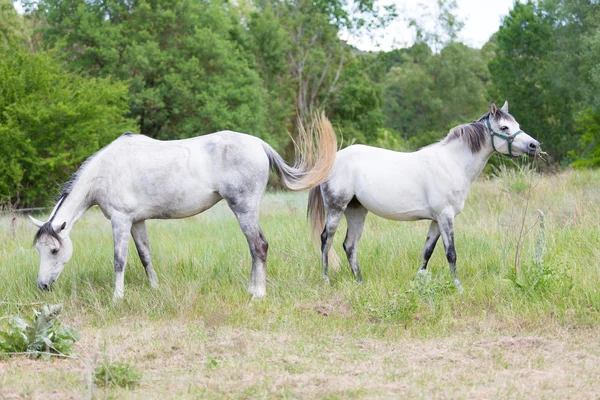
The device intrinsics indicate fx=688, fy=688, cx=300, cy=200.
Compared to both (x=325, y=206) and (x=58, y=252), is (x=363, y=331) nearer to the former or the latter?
(x=325, y=206)

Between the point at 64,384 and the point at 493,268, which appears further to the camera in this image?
the point at 493,268

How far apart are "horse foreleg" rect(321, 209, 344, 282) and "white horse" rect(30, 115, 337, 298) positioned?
0.48 m

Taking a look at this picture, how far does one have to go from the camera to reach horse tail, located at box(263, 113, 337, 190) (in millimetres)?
7414

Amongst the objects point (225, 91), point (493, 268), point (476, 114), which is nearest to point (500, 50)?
point (476, 114)

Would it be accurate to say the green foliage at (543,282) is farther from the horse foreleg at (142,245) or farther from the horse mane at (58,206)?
the horse mane at (58,206)

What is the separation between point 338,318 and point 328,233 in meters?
1.43

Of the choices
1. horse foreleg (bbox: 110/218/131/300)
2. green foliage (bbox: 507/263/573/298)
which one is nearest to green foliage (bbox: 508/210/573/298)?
green foliage (bbox: 507/263/573/298)

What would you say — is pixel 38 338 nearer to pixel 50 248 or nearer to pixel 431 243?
pixel 50 248

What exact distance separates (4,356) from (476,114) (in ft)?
159

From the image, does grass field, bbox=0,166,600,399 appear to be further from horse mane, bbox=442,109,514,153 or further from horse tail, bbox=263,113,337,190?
horse tail, bbox=263,113,337,190

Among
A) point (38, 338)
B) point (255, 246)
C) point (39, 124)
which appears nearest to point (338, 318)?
point (255, 246)

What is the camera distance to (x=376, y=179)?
741cm

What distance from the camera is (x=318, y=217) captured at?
26.7 feet

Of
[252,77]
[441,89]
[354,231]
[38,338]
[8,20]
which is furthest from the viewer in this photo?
[441,89]
